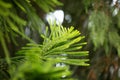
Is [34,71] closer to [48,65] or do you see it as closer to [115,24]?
[48,65]

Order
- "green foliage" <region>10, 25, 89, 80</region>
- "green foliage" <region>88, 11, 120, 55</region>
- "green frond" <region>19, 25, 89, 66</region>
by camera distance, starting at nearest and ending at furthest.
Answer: "green foliage" <region>10, 25, 89, 80</region>
"green frond" <region>19, 25, 89, 66</region>
"green foliage" <region>88, 11, 120, 55</region>

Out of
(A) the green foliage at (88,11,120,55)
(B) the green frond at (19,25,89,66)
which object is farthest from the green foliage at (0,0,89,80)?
(A) the green foliage at (88,11,120,55)

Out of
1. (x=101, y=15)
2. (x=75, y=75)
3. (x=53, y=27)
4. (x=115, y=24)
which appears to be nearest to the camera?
(x=53, y=27)

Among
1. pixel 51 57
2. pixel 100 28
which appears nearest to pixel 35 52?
pixel 51 57

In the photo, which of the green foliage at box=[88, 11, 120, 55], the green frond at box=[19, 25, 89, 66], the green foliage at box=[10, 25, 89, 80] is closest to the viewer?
the green foliage at box=[10, 25, 89, 80]

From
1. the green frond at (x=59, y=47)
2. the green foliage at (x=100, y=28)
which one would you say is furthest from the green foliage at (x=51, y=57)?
the green foliage at (x=100, y=28)

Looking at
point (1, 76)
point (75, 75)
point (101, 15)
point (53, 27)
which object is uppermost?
point (101, 15)

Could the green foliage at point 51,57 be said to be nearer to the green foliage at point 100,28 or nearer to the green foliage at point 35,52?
the green foliage at point 35,52

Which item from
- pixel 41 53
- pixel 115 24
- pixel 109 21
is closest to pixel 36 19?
pixel 41 53

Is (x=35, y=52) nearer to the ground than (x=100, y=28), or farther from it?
nearer to the ground

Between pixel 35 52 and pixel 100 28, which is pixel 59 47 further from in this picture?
pixel 100 28

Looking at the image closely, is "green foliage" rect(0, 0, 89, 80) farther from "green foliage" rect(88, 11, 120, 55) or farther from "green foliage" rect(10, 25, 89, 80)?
"green foliage" rect(88, 11, 120, 55)
